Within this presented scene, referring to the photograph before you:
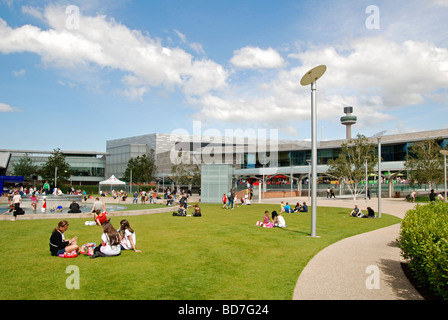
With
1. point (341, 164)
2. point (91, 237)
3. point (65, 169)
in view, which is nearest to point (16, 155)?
point (65, 169)

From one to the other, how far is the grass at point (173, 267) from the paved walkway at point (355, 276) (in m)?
0.34

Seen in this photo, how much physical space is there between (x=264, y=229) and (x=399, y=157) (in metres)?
61.1

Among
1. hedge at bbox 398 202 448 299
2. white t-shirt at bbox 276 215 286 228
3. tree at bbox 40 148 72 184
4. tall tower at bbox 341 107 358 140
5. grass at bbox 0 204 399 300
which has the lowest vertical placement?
grass at bbox 0 204 399 300

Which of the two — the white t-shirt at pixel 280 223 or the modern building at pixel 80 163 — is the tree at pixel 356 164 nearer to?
the white t-shirt at pixel 280 223

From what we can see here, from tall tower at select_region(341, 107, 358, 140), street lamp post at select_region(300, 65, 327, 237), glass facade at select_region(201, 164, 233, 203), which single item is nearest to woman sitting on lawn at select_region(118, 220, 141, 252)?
street lamp post at select_region(300, 65, 327, 237)

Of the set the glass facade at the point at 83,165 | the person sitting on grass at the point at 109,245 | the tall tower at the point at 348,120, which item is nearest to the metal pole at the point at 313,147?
the person sitting on grass at the point at 109,245

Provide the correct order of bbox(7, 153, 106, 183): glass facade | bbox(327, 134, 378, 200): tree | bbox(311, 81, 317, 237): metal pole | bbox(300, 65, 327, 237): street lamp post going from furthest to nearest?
bbox(7, 153, 106, 183): glass facade
bbox(327, 134, 378, 200): tree
bbox(311, 81, 317, 237): metal pole
bbox(300, 65, 327, 237): street lamp post

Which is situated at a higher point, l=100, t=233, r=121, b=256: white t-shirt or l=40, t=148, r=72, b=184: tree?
l=40, t=148, r=72, b=184: tree

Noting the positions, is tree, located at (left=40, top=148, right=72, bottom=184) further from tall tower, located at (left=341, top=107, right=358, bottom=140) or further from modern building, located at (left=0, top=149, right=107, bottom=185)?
tall tower, located at (left=341, top=107, right=358, bottom=140)

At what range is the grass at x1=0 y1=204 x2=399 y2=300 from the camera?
5965 millimetres

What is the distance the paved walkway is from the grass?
1.13 ft

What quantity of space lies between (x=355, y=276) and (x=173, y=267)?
415cm

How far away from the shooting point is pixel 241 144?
90062mm
